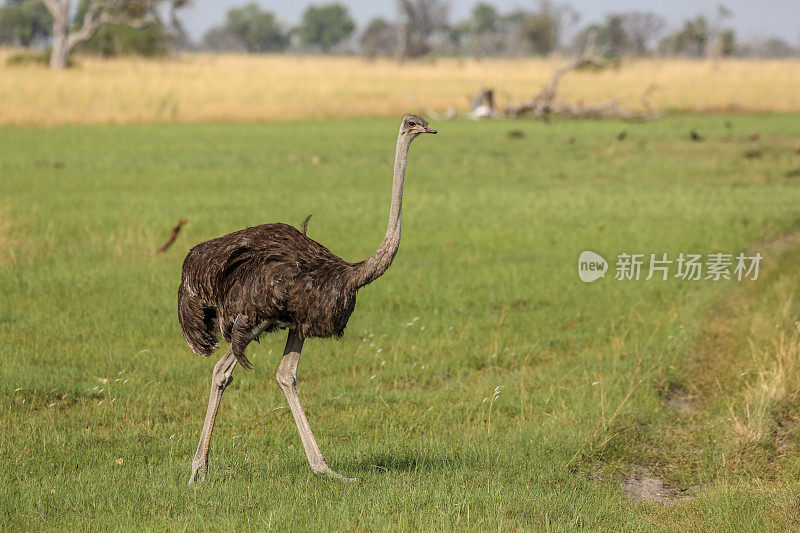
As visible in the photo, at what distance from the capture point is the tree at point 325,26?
13862cm

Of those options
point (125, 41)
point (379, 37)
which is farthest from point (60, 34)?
point (379, 37)

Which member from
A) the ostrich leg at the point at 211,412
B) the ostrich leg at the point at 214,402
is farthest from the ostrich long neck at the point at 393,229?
the ostrich leg at the point at 214,402

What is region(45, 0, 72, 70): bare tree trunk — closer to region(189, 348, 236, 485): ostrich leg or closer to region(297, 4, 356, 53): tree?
region(189, 348, 236, 485): ostrich leg

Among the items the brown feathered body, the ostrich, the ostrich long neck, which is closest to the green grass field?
the ostrich

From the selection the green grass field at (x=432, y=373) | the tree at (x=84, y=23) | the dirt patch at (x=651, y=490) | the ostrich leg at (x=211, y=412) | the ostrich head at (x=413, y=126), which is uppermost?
the tree at (x=84, y=23)

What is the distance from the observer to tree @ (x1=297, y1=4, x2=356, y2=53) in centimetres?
13862

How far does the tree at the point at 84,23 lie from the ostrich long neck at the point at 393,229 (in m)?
44.9

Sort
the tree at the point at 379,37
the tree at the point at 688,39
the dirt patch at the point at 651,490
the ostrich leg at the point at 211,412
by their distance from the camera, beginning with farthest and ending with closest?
the tree at the point at 379,37 → the tree at the point at 688,39 → the dirt patch at the point at 651,490 → the ostrich leg at the point at 211,412

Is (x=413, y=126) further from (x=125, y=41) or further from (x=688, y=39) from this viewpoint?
(x=688, y=39)

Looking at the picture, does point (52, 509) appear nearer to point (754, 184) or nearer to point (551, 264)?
point (551, 264)

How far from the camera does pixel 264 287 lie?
554 cm

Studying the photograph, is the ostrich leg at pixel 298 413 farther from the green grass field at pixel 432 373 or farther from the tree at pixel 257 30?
the tree at pixel 257 30

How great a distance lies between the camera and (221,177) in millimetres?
21062

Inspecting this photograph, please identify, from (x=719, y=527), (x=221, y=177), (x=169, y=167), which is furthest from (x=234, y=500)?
(x=169, y=167)
